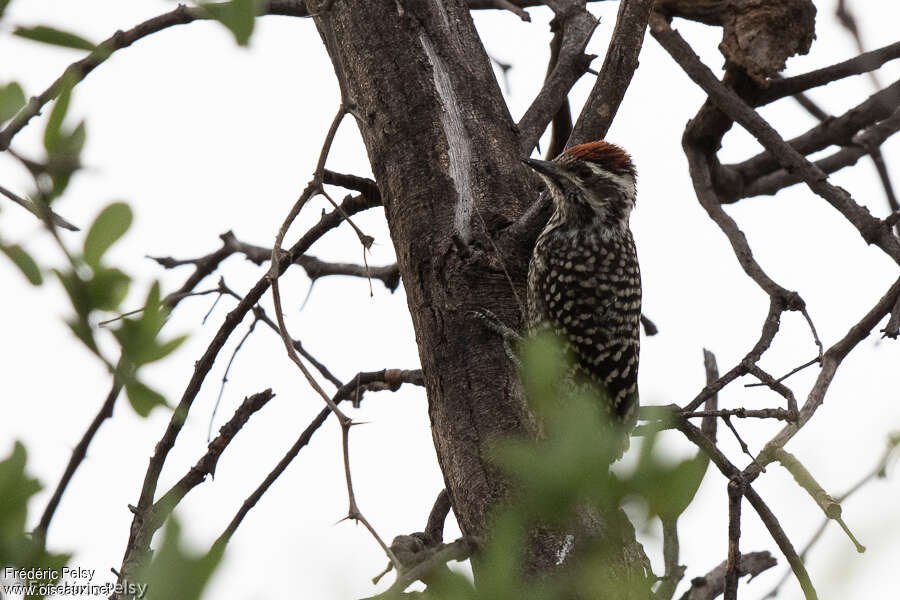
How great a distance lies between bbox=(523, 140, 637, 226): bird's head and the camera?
15.3 ft

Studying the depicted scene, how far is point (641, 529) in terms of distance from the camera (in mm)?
1196

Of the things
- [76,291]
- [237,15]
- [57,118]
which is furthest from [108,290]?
[237,15]

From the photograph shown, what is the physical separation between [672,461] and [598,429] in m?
0.10

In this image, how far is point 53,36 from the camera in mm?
1036

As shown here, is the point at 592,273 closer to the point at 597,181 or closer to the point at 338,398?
the point at 597,181

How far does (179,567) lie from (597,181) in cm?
428

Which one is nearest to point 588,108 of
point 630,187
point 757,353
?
point 757,353

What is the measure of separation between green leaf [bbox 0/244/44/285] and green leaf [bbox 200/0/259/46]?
307mm

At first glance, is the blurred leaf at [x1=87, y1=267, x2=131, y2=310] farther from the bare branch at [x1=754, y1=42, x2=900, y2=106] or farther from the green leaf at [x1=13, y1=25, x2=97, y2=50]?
the bare branch at [x1=754, y1=42, x2=900, y2=106]

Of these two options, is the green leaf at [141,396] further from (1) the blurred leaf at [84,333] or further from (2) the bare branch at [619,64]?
(2) the bare branch at [619,64]

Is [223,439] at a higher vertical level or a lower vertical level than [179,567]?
higher

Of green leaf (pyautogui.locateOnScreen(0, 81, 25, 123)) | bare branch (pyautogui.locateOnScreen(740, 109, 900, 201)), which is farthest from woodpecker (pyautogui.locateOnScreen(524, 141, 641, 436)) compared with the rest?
green leaf (pyautogui.locateOnScreen(0, 81, 25, 123))

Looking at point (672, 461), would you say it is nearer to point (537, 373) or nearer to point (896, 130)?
point (537, 373)

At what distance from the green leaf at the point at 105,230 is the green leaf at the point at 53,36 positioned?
164 mm
